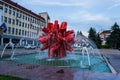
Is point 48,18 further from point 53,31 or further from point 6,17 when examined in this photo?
point 53,31

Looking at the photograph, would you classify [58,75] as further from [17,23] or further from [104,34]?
[104,34]

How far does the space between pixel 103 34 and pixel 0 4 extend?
255 feet

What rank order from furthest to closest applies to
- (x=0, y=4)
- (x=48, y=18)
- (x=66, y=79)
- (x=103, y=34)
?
(x=103, y=34) → (x=48, y=18) → (x=0, y=4) → (x=66, y=79)

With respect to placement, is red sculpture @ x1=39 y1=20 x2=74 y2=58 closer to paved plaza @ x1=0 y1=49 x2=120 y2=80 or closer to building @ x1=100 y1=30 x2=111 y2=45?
paved plaza @ x1=0 y1=49 x2=120 y2=80

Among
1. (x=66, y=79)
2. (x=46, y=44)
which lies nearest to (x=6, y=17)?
(x=46, y=44)

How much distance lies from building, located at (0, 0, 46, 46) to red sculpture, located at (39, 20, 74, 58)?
93.2ft

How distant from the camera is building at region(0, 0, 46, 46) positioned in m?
52.1

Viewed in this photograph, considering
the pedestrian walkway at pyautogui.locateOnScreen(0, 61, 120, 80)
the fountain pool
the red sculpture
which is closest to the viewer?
the pedestrian walkway at pyautogui.locateOnScreen(0, 61, 120, 80)

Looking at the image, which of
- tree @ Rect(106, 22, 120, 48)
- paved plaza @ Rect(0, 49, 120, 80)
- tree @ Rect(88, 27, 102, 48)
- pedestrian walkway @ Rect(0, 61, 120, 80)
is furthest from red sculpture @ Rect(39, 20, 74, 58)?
tree @ Rect(88, 27, 102, 48)

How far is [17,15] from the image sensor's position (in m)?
59.1

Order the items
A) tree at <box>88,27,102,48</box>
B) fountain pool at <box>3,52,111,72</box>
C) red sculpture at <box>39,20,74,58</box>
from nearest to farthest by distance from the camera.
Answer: fountain pool at <box>3,52,111,72</box> → red sculpture at <box>39,20,74,58</box> → tree at <box>88,27,102,48</box>

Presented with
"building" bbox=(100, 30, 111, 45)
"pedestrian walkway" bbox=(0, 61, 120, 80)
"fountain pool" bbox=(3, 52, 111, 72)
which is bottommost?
"pedestrian walkway" bbox=(0, 61, 120, 80)

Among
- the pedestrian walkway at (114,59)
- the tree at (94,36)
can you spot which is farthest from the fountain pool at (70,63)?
the tree at (94,36)

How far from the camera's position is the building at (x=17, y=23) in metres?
52.1
